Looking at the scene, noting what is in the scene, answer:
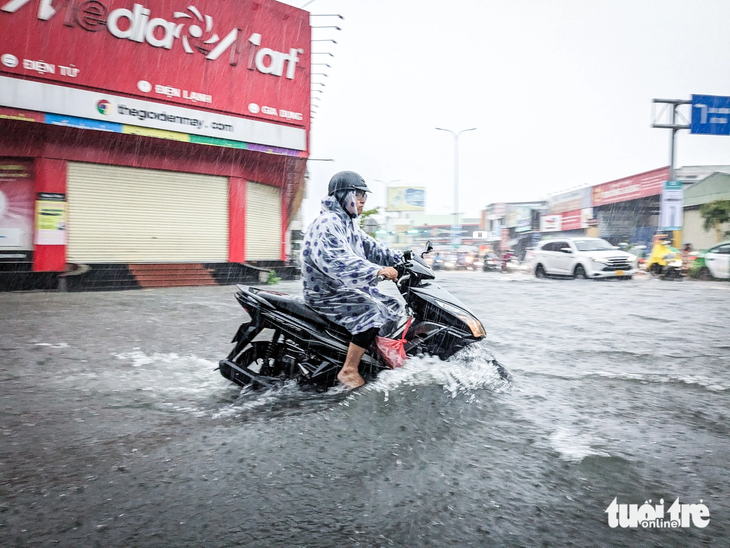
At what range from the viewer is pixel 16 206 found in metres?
15.0

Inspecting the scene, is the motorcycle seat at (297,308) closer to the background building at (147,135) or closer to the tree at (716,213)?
the background building at (147,135)

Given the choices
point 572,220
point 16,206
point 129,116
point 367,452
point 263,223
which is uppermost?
point 129,116

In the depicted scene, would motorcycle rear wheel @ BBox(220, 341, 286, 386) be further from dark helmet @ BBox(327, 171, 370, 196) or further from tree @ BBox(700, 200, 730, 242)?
tree @ BBox(700, 200, 730, 242)

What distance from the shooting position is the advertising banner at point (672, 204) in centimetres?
2470

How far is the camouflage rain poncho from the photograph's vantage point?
403 cm

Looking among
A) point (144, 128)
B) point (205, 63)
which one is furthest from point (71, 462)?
point (205, 63)

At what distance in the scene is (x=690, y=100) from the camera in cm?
2261

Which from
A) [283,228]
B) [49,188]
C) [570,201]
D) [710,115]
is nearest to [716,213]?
[710,115]

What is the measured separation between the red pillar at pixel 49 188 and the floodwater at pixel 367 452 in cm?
983

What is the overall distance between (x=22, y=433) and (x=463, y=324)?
9.45 ft

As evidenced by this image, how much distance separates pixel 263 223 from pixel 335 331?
16.6 meters

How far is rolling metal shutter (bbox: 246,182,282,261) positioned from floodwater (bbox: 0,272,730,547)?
13461 millimetres

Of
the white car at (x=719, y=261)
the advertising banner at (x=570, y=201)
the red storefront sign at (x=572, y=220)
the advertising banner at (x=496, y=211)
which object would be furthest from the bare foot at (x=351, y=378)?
the advertising banner at (x=496, y=211)

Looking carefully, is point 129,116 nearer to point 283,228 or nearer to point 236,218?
point 236,218
